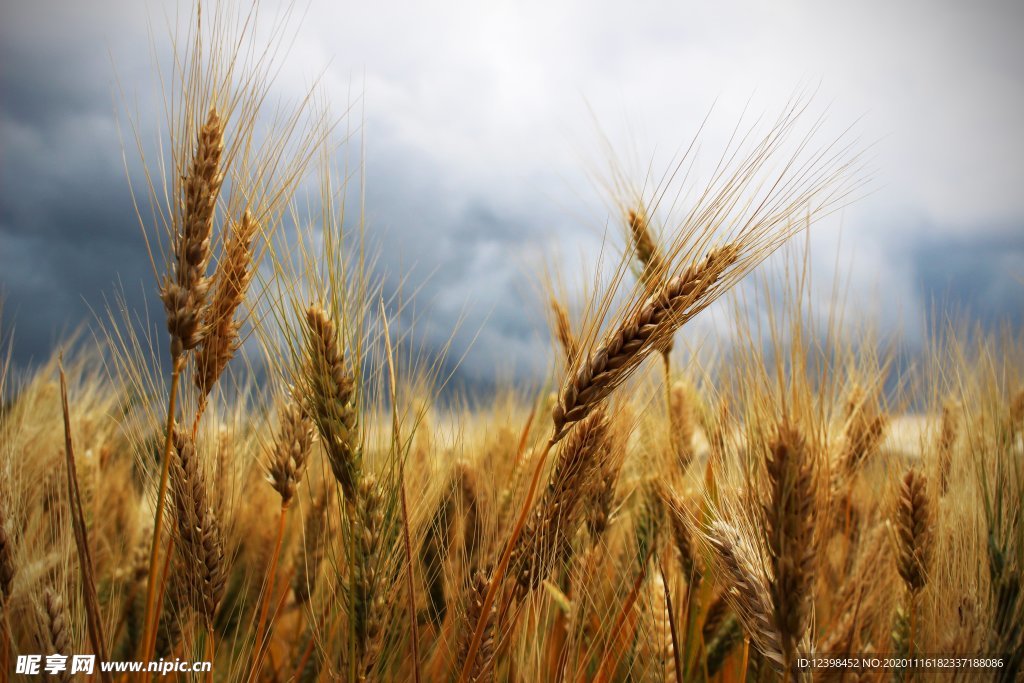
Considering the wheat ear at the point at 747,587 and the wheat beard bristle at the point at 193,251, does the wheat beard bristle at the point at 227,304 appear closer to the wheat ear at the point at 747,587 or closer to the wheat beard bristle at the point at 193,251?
the wheat beard bristle at the point at 193,251

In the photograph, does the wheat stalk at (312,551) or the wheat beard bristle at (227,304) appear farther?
the wheat stalk at (312,551)

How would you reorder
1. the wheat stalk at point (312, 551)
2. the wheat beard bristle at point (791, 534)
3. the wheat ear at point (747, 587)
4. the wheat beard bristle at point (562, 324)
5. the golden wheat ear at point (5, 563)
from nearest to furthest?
the wheat beard bristle at point (791, 534) < the wheat ear at point (747, 587) < the golden wheat ear at point (5, 563) < the wheat beard bristle at point (562, 324) < the wheat stalk at point (312, 551)

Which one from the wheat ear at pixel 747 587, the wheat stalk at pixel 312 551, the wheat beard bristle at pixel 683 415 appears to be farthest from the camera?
the wheat beard bristle at pixel 683 415

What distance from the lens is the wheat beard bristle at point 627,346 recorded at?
3.99 feet

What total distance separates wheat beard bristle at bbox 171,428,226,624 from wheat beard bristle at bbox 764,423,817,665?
4.08 ft

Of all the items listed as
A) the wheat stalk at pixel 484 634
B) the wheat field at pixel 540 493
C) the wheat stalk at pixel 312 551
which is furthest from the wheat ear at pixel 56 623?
the wheat stalk at pixel 484 634

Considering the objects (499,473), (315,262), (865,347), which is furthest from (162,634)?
(865,347)

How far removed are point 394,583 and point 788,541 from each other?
876 mm

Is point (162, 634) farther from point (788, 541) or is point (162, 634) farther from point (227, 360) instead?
point (788, 541)

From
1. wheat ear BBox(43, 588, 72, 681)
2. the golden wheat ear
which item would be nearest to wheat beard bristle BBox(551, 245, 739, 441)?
wheat ear BBox(43, 588, 72, 681)

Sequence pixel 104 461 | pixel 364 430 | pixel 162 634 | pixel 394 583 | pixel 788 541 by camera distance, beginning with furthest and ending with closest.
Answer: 1. pixel 104 461
2. pixel 162 634
3. pixel 394 583
4. pixel 364 430
5. pixel 788 541

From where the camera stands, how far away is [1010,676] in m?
1.38

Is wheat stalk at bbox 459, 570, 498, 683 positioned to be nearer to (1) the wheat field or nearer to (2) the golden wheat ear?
(1) the wheat field

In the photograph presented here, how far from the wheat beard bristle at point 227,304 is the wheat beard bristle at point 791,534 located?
120 centimetres
